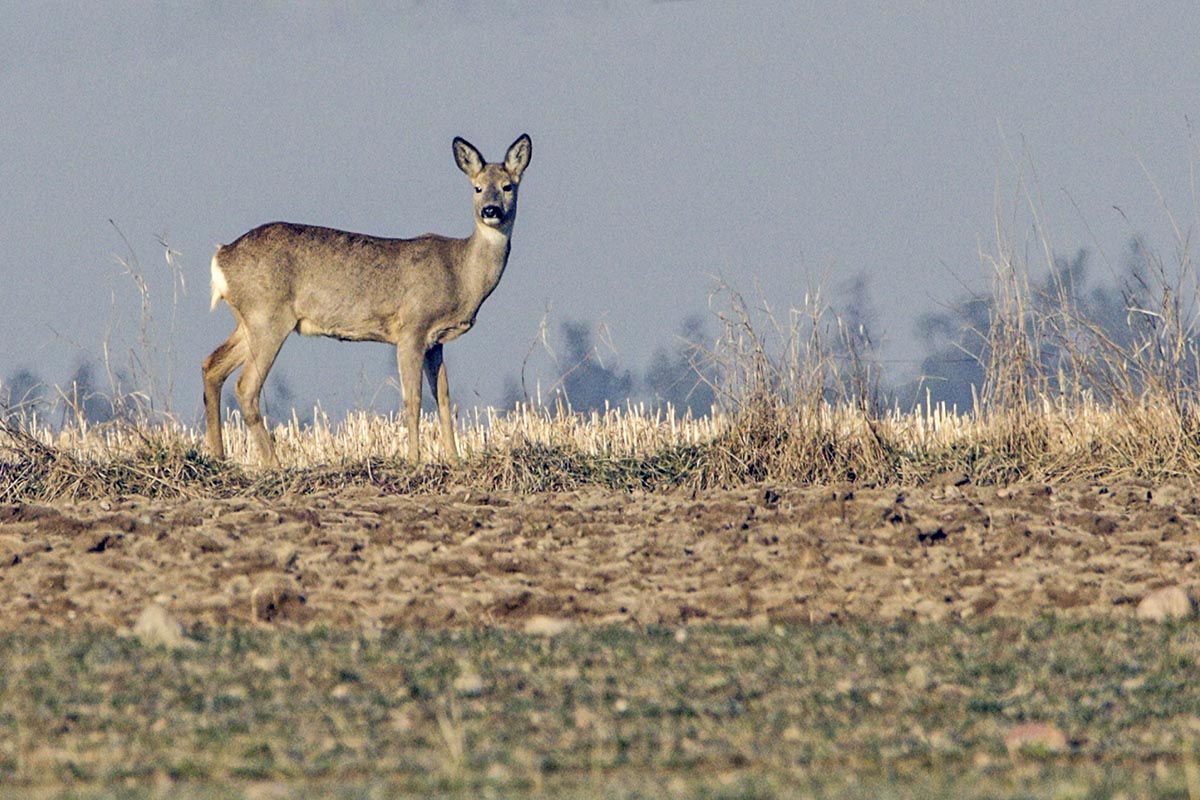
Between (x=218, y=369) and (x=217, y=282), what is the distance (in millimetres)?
703

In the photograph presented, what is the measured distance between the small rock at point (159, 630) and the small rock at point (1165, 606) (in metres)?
3.79

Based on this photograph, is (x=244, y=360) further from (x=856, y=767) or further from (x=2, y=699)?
(x=856, y=767)

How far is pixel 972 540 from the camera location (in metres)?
8.24

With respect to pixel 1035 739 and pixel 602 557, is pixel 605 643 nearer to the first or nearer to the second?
pixel 602 557

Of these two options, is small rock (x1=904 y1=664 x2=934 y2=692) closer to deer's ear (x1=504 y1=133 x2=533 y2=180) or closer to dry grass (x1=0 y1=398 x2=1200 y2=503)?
dry grass (x1=0 y1=398 x2=1200 y2=503)

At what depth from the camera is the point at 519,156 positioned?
13.9 meters

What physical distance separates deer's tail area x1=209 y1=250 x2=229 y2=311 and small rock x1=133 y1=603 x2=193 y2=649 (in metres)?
7.11

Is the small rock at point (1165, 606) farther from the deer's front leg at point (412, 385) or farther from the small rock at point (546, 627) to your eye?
the deer's front leg at point (412, 385)

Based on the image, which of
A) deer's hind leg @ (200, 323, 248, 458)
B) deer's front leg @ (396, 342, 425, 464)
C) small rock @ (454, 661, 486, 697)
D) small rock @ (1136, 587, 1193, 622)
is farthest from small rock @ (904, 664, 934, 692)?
deer's hind leg @ (200, 323, 248, 458)

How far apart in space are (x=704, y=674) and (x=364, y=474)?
5363mm

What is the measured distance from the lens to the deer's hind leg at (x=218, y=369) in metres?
13.1

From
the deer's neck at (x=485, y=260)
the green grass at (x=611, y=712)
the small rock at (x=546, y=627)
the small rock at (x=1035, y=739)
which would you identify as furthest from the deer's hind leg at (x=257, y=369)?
the small rock at (x=1035, y=739)

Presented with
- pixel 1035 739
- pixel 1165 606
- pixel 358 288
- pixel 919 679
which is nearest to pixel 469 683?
pixel 919 679

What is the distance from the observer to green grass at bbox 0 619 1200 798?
14.8 feet
